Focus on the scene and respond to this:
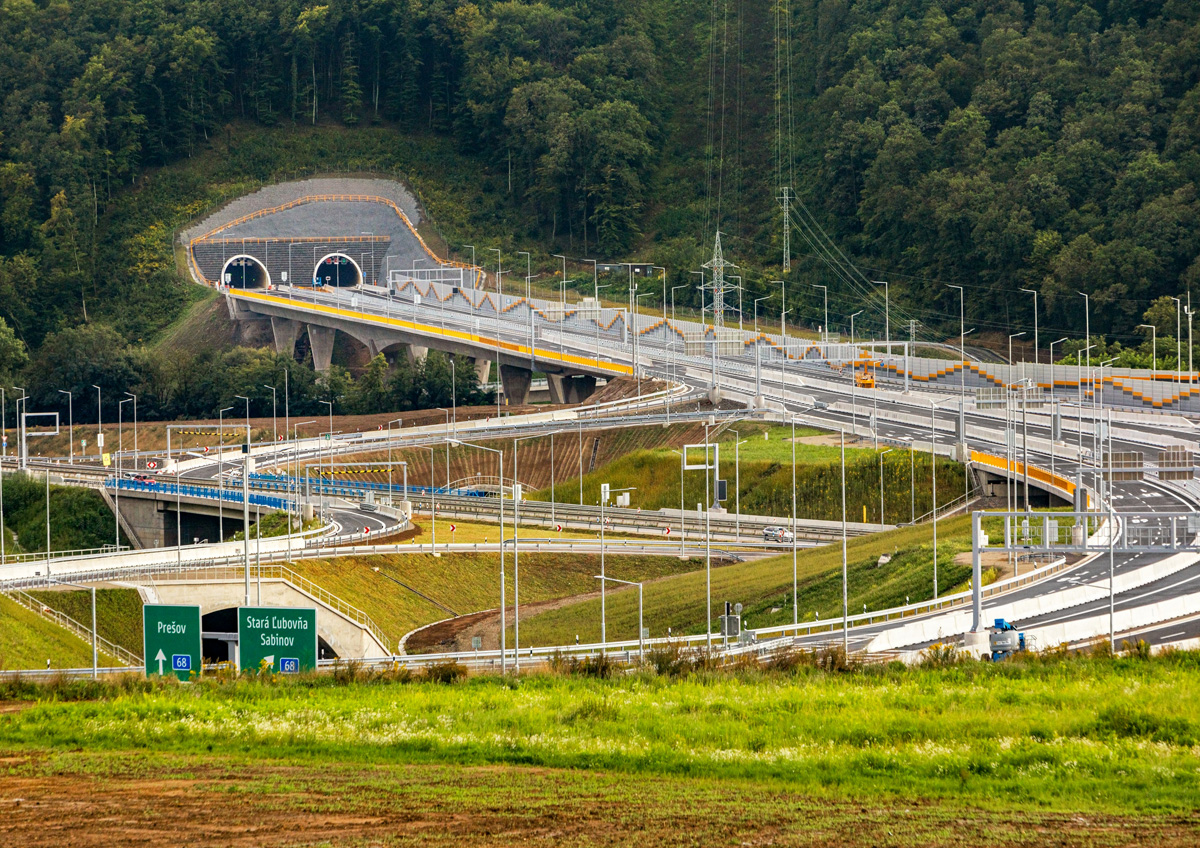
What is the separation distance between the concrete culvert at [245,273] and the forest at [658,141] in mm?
6391

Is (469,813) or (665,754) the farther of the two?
(665,754)

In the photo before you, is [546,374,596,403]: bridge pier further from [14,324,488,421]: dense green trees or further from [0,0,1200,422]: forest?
[0,0,1200,422]: forest

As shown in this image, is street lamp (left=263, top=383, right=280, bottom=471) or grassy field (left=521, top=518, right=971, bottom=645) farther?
street lamp (left=263, top=383, right=280, bottom=471)

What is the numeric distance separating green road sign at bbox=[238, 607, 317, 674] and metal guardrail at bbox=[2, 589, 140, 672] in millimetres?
17621

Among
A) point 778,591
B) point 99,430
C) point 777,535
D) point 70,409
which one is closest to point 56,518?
point 99,430

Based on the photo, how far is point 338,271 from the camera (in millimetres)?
166875

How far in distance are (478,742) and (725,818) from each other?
6989 mm

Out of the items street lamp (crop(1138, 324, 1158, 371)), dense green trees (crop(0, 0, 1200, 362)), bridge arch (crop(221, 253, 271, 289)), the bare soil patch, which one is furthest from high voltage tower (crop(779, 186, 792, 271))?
the bare soil patch

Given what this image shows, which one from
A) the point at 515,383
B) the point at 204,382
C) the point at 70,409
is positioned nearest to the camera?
the point at 515,383

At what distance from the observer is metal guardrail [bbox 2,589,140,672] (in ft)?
181

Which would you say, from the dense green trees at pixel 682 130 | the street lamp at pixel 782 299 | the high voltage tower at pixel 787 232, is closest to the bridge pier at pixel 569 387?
the street lamp at pixel 782 299

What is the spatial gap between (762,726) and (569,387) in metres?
96.3

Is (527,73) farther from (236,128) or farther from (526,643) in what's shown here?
(526,643)

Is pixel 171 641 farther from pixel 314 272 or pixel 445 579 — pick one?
pixel 314 272
